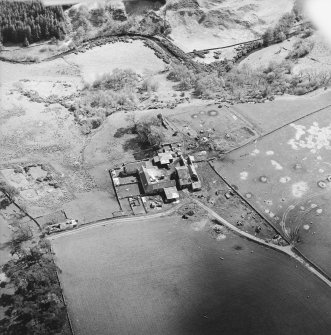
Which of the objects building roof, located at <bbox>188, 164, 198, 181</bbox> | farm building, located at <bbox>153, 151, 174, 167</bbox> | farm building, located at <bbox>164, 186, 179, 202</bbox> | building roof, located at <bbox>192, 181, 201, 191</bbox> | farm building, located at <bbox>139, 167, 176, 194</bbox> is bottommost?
building roof, located at <bbox>192, 181, 201, 191</bbox>

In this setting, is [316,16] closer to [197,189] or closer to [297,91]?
[297,91]

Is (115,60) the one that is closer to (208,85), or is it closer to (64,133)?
(208,85)

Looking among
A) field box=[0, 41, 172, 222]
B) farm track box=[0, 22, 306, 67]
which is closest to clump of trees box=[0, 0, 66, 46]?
farm track box=[0, 22, 306, 67]

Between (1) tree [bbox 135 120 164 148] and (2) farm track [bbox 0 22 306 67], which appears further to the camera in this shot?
(2) farm track [bbox 0 22 306 67]

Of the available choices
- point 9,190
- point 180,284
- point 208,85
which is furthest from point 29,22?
point 180,284

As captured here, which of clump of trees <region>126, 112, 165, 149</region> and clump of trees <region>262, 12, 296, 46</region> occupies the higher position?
clump of trees <region>262, 12, 296, 46</region>

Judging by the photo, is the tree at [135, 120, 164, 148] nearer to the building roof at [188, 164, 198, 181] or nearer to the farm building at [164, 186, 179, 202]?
the building roof at [188, 164, 198, 181]

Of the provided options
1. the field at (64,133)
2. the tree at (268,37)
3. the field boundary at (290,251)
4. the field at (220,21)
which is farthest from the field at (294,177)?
the field at (220,21)

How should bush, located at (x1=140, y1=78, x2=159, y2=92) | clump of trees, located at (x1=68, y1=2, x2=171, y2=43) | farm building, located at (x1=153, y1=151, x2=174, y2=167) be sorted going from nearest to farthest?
farm building, located at (x1=153, y1=151, x2=174, y2=167) → bush, located at (x1=140, y1=78, x2=159, y2=92) → clump of trees, located at (x1=68, y1=2, x2=171, y2=43)

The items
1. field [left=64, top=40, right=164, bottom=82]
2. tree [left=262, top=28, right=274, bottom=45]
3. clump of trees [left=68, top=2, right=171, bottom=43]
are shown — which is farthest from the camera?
tree [left=262, top=28, right=274, bottom=45]
